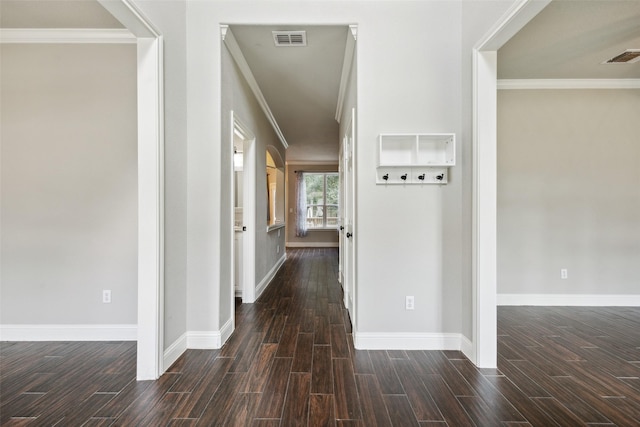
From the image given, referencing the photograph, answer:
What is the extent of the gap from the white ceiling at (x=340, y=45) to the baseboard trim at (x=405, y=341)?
273 centimetres

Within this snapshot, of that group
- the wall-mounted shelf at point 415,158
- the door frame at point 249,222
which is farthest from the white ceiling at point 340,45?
the wall-mounted shelf at point 415,158

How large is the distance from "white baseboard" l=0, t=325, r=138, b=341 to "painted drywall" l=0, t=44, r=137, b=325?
6 cm

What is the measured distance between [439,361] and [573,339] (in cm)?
146

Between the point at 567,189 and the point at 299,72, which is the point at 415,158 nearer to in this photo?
the point at 299,72

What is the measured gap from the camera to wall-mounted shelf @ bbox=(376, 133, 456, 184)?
7.73 feet

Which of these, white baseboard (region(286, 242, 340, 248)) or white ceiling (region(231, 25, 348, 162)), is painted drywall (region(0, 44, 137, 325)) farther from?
white baseboard (region(286, 242, 340, 248))

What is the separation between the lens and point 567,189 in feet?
11.9

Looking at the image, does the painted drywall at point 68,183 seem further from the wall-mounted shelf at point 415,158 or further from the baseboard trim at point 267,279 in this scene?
the wall-mounted shelf at point 415,158

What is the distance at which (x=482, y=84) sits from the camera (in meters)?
2.15

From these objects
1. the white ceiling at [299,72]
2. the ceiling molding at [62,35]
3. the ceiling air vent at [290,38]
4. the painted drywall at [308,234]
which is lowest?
the painted drywall at [308,234]

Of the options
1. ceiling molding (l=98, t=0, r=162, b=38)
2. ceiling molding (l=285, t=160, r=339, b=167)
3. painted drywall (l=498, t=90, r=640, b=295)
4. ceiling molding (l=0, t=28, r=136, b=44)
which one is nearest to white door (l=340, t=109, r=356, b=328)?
ceiling molding (l=98, t=0, r=162, b=38)

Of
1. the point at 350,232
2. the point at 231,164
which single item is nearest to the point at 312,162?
the point at 350,232

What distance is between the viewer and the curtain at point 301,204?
29.6ft

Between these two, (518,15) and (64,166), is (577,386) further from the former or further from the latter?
(64,166)
